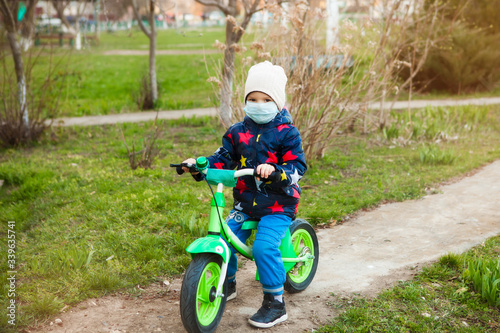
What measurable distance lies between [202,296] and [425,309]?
1.47 m

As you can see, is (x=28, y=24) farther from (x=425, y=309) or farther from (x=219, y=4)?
(x=425, y=309)

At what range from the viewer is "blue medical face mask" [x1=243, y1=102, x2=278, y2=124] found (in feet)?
9.92

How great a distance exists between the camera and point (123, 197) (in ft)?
17.7

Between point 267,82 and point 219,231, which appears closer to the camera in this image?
point 219,231

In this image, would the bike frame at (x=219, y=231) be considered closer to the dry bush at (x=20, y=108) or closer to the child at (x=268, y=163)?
the child at (x=268, y=163)

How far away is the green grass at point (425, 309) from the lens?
305 centimetres

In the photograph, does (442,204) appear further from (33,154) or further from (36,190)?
(33,154)

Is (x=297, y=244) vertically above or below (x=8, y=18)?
below

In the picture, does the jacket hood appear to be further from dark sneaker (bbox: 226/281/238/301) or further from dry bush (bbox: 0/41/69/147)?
dry bush (bbox: 0/41/69/147)

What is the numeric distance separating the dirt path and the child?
317 mm

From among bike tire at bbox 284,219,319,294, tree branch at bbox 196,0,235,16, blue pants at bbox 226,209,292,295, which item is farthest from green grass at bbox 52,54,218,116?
blue pants at bbox 226,209,292,295

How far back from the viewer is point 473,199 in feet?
18.4

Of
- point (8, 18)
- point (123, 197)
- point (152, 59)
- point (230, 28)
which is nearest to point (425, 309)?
point (123, 197)

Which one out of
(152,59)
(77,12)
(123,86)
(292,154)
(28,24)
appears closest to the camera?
(292,154)
